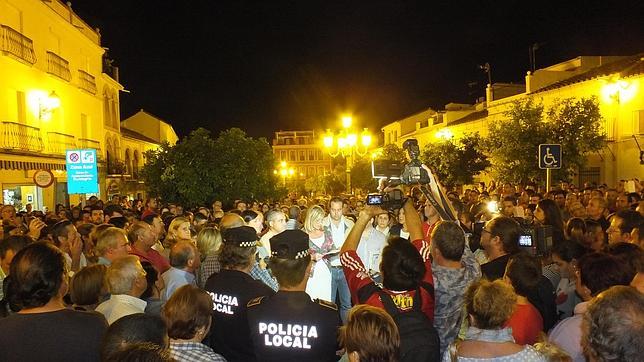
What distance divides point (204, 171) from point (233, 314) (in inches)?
642

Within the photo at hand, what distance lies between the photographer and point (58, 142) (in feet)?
78.1

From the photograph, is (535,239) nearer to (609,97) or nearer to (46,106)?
(46,106)

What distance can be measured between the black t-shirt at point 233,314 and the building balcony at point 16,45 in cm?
1791

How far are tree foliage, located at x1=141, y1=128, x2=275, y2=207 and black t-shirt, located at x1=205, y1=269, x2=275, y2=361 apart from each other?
52.6 ft

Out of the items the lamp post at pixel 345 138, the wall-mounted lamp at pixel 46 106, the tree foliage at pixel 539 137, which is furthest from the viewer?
the tree foliage at pixel 539 137

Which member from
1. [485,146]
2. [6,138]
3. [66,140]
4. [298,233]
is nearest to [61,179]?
[66,140]

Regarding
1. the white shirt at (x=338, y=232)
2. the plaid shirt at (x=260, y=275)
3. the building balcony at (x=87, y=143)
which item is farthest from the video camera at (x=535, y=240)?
the building balcony at (x=87, y=143)

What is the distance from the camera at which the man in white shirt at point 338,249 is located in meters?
7.40

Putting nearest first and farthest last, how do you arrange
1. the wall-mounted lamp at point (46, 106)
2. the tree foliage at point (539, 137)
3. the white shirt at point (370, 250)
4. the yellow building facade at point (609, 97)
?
the white shirt at point (370, 250) → the wall-mounted lamp at point (46, 106) → the tree foliage at point (539, 137) → the yellow building facade at point (609, 97)

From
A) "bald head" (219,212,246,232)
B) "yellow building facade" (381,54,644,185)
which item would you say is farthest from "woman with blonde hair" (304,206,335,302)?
"yellow building facade" (381,54,644,185)

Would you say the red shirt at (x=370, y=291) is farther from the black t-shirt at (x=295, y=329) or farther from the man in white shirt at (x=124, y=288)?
the man in white shirt at (x=124, y=288)

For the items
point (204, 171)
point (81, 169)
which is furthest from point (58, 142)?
point (204, 171)

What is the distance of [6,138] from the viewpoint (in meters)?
18.8

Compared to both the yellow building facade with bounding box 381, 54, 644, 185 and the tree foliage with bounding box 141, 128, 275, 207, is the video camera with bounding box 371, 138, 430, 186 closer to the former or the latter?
the tree foliage with bounding box 141, 128, 275, 207
